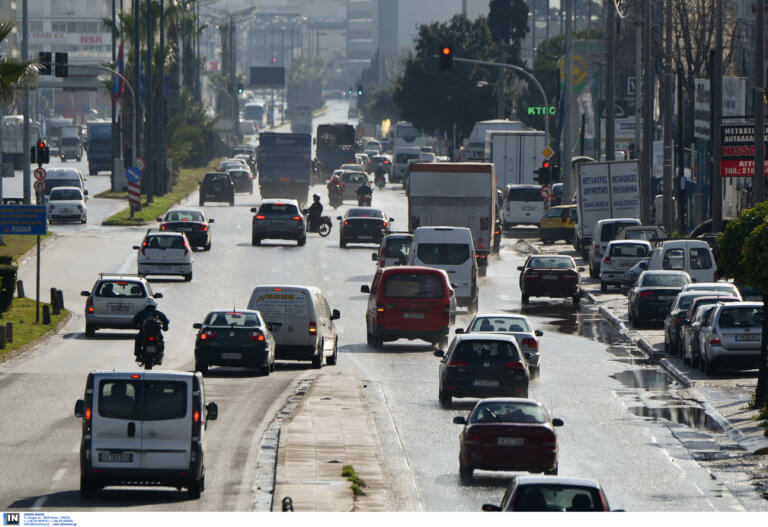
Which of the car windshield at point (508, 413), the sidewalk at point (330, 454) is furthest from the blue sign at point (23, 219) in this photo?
the car windshield at point (508, 413)

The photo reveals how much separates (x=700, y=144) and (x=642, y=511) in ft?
169

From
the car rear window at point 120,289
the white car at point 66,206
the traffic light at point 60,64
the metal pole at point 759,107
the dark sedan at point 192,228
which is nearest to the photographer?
the metal pole at point 759,107

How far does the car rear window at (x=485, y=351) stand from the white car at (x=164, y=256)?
78.7 ft

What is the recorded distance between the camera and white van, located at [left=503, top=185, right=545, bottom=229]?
77125 mm

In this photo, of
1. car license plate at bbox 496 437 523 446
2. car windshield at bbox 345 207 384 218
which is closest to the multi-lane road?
car license plate at bbox 496 437 523 446

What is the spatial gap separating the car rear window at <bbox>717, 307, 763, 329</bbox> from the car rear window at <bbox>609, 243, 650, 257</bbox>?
18.4 meters

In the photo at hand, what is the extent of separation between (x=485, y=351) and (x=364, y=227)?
35578 millimetres

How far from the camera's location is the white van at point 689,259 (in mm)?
46000

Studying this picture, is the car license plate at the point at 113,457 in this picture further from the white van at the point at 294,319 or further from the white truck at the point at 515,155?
the white truck at the point at 515,155

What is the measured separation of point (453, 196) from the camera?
178ft

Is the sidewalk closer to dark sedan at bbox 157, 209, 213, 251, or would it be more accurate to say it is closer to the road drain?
the road drain

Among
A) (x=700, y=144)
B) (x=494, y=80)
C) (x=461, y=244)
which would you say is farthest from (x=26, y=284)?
(x=494, y=80)

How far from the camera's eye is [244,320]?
3269 cm

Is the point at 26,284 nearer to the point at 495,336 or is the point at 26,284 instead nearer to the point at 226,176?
the point at 495,336
